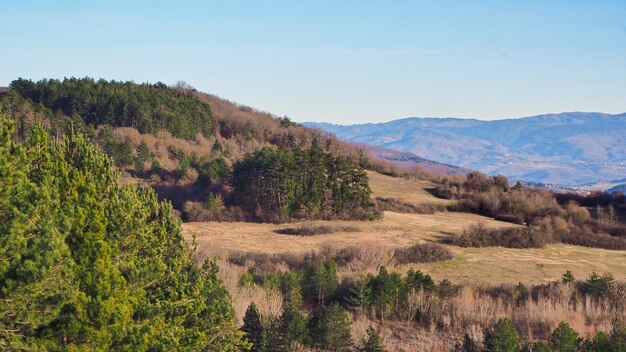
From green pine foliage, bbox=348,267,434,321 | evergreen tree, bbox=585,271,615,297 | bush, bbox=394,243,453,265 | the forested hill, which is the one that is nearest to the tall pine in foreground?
green pine foliage, bbox=348,267,434,321

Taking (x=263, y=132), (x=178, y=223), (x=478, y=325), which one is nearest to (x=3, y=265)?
(x=178, y=223)

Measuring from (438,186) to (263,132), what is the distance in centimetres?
3551

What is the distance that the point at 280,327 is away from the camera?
1902 cm

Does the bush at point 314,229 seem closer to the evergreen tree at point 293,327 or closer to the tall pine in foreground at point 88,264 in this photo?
the evergreen tree at point 293,327

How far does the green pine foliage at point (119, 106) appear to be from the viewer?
282 ft

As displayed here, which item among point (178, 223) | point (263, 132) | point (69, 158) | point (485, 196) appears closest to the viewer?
point (69, 158)

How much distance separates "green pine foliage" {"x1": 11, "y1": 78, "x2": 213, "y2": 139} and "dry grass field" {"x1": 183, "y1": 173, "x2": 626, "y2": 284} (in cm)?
3893

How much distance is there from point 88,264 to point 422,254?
2775cm

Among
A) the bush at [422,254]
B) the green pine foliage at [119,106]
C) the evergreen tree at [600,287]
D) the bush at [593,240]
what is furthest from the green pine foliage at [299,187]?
the green pine foliage at [119,106]

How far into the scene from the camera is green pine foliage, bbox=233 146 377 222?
2172 inches

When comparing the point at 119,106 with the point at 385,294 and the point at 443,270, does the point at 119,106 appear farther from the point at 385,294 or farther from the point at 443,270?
the point at 385,294

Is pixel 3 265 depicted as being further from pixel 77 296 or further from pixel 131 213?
pixel 131 213

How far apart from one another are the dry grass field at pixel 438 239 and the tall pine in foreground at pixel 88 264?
13.2m

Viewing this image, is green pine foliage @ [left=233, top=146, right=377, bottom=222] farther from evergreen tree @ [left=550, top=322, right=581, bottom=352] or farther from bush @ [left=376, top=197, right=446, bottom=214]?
evergreen tree @ [left=550, top=322, right=581, bottom=352]
